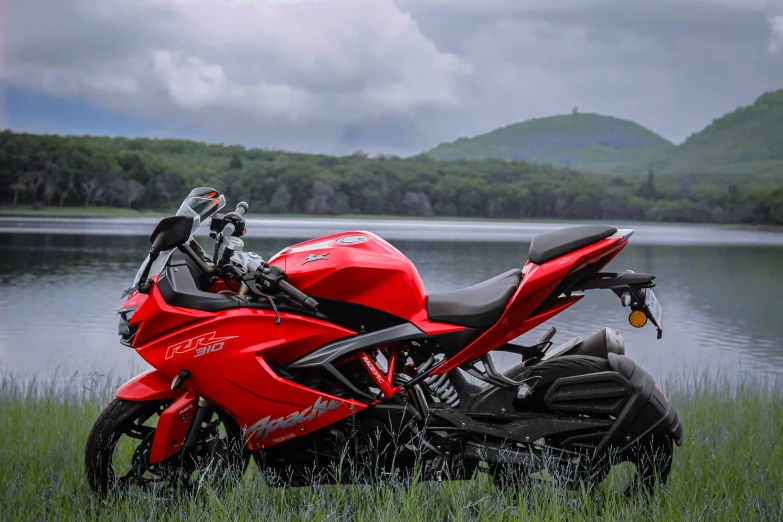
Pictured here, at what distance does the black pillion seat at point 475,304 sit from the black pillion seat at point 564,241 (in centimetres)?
15

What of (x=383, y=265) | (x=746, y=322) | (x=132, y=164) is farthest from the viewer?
(x=132, y=164)

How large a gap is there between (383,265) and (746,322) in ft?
51.2

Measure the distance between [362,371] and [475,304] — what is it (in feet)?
1.95

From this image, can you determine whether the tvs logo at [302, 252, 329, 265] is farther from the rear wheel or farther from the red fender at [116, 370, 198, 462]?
the rear wheel

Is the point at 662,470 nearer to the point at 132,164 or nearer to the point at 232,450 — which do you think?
the point at 232,450

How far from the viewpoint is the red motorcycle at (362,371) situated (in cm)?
323

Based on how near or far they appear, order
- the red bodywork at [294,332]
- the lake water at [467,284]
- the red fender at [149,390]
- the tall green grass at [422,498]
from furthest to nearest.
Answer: the lake water at [467,284] → the red fender at [149,390] → the red bodywork at [294,332] → the tall green grass at [422,498]

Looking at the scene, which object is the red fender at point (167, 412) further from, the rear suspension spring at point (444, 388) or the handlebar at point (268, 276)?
the rear suspension spring at point (444, 388)

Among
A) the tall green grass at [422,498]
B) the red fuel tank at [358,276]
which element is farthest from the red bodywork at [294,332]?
the tall green grass at [422,498]

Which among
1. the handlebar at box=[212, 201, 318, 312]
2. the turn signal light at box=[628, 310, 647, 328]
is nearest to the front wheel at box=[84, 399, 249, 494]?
the handlebar at box=[212, 201, 318, 312]

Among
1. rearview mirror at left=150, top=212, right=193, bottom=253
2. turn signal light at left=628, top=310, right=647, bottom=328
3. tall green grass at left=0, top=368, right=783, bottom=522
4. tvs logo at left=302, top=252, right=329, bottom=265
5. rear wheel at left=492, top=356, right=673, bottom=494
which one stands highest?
rearview mirror at left=150, top=212, right=193, bottom=253

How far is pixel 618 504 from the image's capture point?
3.36 meters

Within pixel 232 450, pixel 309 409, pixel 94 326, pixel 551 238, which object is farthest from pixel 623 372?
pixel 94 326

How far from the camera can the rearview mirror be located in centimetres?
323
